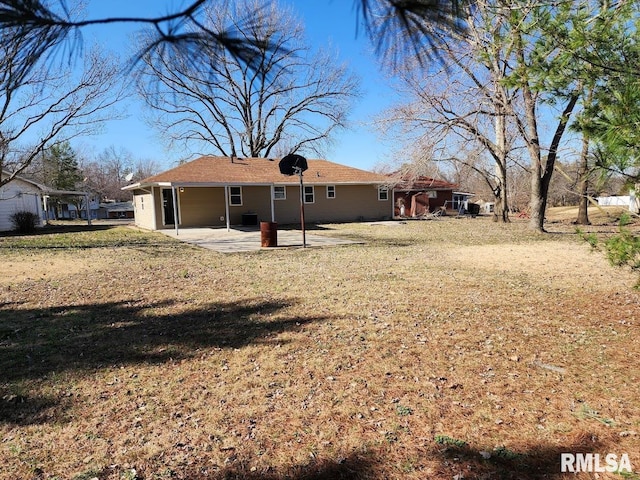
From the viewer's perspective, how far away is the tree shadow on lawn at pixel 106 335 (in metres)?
3.50

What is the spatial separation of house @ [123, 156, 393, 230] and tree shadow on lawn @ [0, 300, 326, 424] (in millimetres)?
12526

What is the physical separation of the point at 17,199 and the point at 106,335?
912 inches

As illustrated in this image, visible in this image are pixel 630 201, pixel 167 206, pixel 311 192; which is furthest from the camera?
pixel 311 192

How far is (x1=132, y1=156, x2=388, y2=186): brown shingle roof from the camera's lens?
759 inches

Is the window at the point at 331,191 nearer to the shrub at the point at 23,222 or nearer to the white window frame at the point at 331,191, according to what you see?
the white window frame at the point at 331,191

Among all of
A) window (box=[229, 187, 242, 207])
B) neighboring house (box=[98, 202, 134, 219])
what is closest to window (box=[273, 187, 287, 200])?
window (box=[229, 187, 242, 207])

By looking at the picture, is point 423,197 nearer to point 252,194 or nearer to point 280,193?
point 280,193

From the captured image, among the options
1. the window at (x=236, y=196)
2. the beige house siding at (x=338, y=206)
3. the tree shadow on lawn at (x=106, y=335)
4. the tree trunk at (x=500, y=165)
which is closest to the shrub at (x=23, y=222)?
the window at (x=236, y=196)

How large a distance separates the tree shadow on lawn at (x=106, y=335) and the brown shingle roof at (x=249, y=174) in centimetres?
1281

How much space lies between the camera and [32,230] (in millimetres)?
20969

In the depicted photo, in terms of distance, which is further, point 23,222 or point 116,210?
point 116,210

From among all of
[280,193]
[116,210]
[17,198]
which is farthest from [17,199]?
[116,210]

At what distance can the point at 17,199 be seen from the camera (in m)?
22.4

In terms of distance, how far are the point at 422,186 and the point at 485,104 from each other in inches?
631
